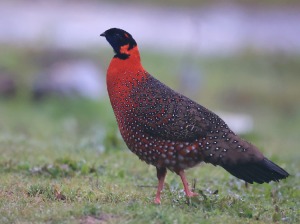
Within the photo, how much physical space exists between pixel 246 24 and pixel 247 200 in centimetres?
1697

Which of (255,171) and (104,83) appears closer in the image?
(255,171)

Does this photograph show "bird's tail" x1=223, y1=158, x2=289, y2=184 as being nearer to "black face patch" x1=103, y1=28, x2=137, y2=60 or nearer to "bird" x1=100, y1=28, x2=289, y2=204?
"bird" x1=100, y1=28, x2=289, y2=204

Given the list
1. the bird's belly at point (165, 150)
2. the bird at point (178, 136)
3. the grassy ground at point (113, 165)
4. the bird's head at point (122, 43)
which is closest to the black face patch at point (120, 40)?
the bird's head at point (122, 43)

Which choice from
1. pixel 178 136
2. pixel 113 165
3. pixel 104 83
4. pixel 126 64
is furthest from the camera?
pixel 104 83

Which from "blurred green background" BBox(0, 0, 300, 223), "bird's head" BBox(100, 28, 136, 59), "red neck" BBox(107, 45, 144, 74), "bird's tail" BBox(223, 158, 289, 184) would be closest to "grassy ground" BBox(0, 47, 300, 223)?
"blurred green background" BBox(0, 0, 300, 223)

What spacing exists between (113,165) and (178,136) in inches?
94.0

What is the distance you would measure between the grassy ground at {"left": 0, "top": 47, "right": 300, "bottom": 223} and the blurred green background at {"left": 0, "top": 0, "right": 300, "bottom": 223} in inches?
1.2

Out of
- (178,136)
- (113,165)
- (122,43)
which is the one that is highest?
(122,43)

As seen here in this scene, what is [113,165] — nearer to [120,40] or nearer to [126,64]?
[126,64]

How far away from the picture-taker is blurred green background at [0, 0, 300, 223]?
5.54 metres

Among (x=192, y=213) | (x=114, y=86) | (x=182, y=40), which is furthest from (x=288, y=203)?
(x=182, y=40)

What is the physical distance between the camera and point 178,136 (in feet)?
13.3

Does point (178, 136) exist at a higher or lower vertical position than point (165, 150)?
higher

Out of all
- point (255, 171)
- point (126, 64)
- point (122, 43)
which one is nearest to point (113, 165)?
point (126, 64)
